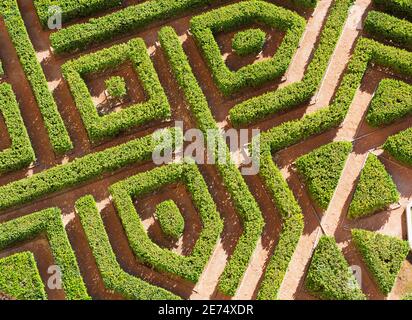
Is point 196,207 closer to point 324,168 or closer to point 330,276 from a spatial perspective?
point 324,168

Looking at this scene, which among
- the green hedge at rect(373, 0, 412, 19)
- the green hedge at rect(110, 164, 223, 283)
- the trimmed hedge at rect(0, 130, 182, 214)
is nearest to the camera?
the green hedge at rect(110, 164, 223, 283)

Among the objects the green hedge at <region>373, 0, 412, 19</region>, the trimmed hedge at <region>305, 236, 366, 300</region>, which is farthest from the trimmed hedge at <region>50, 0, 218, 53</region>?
the trimmed hedge at <region>305, 236, 366, 300</region>

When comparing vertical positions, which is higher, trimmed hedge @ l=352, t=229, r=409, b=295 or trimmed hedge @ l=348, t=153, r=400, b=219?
trimmed hedge @ l=348, t=153, r=400, b=219

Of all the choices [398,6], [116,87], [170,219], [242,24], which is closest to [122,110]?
[116,87]

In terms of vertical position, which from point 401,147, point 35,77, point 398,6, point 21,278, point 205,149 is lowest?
point 21,278

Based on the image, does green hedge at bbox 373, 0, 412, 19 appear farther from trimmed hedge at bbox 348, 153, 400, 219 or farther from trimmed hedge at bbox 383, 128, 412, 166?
trimmed hedge at bbox 348, 153, 400, 219

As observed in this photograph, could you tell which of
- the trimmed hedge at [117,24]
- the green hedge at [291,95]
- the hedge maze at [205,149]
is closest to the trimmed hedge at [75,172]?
the hedge maze at [205,149]

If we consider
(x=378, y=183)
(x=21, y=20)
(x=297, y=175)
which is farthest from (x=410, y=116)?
(x=21, y=20)
